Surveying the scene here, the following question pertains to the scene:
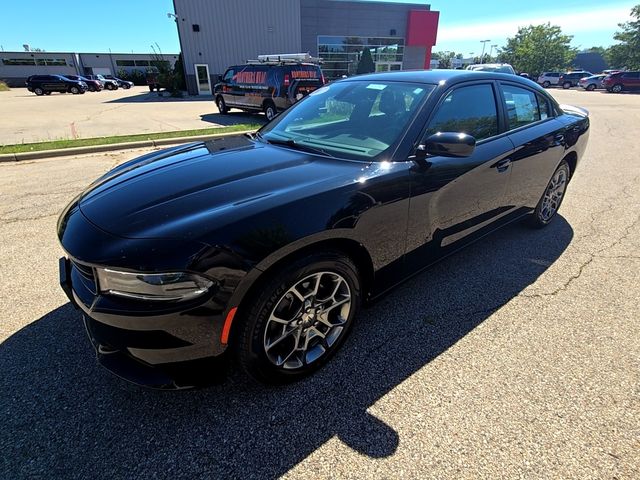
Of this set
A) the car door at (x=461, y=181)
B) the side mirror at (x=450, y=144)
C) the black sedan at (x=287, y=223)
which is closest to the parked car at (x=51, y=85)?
the black sedan at (x=287, y=223)

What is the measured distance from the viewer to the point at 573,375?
221 centimetres

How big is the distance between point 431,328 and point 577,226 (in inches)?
114

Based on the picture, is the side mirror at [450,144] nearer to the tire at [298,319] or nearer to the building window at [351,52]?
the tire at [298,319]

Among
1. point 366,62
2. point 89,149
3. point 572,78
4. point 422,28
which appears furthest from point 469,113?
point 572,78

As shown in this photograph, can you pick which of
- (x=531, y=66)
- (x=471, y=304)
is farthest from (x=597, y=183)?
(x=531, y=66)

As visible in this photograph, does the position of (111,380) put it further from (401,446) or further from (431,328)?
(431,328)

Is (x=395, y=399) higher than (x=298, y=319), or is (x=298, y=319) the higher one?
(x=298, y=319)

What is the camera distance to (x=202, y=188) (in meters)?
2.04

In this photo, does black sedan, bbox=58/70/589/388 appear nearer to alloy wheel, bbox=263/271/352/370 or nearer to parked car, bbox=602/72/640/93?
alloy wheel, bbox=263/271/352/370

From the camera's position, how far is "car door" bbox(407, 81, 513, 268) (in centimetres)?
250

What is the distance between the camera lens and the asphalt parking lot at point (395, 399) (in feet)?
5.62

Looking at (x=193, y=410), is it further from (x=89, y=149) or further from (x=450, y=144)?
(x=89, y=149)

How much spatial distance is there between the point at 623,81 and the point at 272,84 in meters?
34.2

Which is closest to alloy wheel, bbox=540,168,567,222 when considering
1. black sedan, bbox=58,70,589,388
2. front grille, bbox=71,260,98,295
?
black sedan, bbox=58,70,589,388
